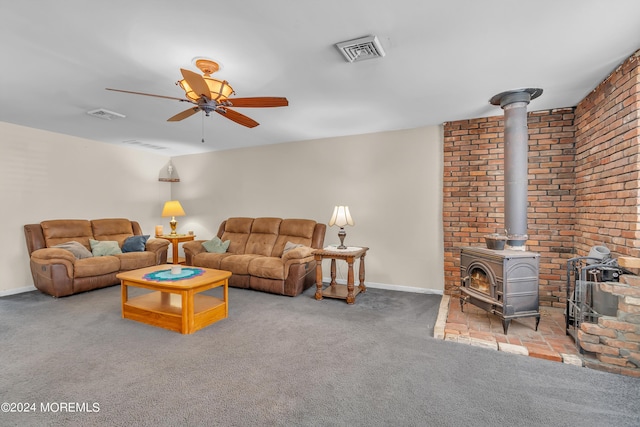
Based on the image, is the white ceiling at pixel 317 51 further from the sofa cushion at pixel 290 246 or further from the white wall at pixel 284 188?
the sofa cushion at pixel 290 246

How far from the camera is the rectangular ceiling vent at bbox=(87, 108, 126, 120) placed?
3.59 meters

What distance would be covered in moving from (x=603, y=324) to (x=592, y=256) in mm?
Result: 672

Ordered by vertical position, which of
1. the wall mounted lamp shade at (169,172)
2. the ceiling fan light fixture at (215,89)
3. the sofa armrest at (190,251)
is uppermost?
the ceiling fan light fixture at (215,89)

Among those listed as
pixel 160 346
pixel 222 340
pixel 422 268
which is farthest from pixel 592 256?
pixel 160 346

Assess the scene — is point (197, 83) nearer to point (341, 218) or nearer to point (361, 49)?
point (361, 49)

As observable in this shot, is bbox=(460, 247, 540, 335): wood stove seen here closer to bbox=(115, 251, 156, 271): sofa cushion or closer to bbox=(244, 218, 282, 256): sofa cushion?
bbox=(244, 218, 282, 256): sofa cushion

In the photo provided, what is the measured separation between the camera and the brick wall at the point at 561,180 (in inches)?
95.8

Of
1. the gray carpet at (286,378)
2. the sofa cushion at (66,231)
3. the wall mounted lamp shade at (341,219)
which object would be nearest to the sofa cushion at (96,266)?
the sofa cushion at (66,231)

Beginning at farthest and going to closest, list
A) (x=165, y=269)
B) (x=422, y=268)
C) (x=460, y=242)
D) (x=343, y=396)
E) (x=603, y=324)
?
1. (x=422, y=268)
2. (x=460, y=242)
3. (x=165, y=269)
4. (x=603, y=324)
5. (x=343, y=396)

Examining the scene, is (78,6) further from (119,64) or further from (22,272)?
(22,272)

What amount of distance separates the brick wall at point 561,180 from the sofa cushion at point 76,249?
512cm

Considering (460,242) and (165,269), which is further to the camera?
(460,242)

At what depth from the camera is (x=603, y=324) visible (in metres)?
2.27

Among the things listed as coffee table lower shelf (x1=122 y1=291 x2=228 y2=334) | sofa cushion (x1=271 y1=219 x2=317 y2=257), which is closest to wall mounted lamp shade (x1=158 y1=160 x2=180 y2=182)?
sofa cushion (x1=271 y1=219 x2=317 y2=257)
